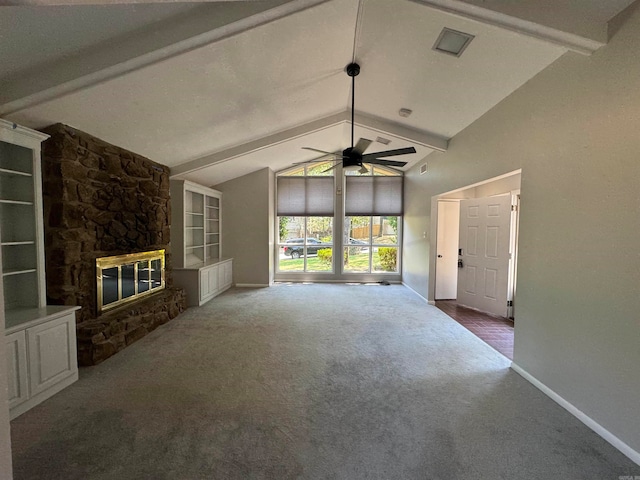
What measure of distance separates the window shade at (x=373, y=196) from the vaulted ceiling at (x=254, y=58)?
2983mm

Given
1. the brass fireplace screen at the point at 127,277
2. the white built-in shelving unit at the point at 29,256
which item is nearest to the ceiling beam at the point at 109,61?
the white built-in shelving unit at the point at 29,256

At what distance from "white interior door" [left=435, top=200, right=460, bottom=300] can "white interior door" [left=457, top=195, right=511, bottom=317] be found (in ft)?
1.13

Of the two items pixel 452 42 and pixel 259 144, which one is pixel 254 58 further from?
pixel 259 144

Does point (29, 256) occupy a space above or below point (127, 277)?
above

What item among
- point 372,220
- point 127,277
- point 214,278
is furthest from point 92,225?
point 372,220

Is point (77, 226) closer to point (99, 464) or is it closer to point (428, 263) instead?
point (99, 464)

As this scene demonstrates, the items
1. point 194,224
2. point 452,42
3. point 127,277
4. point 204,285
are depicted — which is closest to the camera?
point 452,42

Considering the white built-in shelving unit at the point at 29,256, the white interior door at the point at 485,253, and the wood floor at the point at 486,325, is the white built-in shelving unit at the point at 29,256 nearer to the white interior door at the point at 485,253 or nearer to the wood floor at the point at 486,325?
the wood floor at the point at 486,325

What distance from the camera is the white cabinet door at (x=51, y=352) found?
2.22 meters

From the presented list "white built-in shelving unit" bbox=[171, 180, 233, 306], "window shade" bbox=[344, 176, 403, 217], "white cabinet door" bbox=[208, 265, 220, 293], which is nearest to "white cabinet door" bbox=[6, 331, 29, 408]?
"white built-in shelving unit" bbox=[171, 180, 233, 306]

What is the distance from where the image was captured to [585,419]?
6.73 feet

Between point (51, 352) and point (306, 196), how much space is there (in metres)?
5.65

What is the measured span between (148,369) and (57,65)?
281 cm

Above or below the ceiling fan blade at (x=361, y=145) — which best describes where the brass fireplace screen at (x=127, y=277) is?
below
